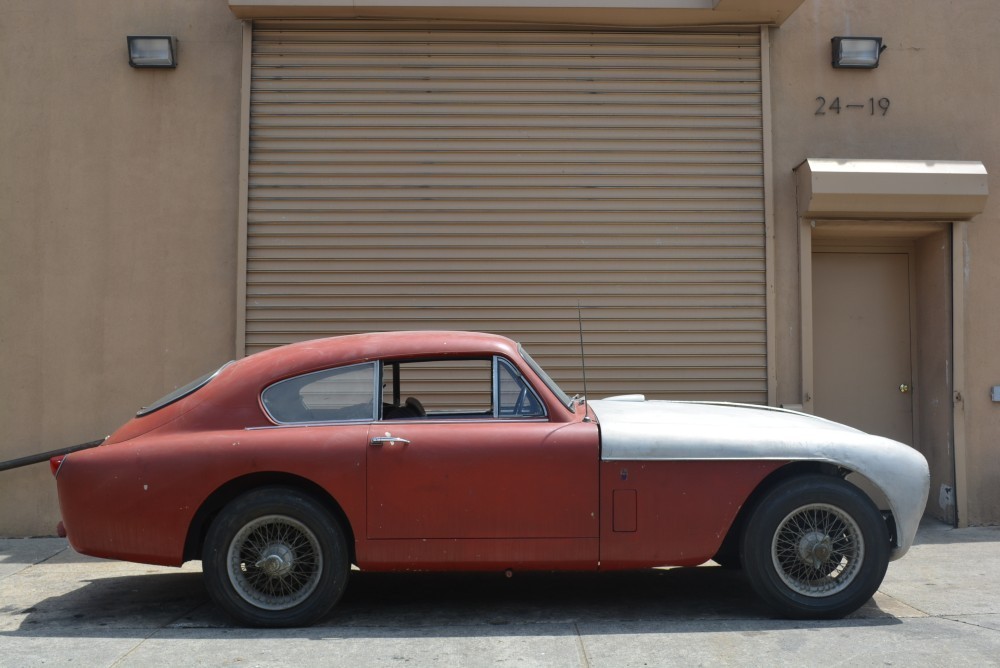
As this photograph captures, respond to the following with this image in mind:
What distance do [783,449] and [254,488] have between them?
291cm

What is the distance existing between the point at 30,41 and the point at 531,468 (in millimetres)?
6021

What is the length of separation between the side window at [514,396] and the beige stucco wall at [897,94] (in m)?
3.68

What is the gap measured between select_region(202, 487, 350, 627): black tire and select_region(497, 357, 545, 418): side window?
3.72 feet

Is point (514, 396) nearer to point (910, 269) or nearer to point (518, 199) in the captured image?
point (518, 199)

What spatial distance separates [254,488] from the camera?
5.28 m

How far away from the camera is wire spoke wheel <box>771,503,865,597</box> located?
17.1 feet

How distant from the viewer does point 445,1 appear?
804cm

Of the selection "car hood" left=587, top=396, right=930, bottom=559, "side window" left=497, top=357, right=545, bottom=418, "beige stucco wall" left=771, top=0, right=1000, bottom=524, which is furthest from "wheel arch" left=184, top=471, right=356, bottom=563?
"beige stucco wall" left=771, top=0, right=1000, bottom=524

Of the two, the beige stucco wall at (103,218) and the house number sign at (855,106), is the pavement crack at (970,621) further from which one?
the beige stucco wall at (103,218)

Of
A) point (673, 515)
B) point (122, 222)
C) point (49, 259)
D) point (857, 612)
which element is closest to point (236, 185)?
point (122, 222)

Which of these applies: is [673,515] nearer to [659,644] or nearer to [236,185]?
[659,644]

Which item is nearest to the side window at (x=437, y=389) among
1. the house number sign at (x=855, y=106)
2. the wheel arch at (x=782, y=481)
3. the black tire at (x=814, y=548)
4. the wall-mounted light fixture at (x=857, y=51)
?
the wheel arch at (x=782, y=481)

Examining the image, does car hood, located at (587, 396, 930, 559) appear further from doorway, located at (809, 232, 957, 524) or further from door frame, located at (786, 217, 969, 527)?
doorway, located at (809, 232, 957, 524)

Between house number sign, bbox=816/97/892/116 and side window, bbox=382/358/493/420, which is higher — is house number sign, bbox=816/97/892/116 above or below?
above
